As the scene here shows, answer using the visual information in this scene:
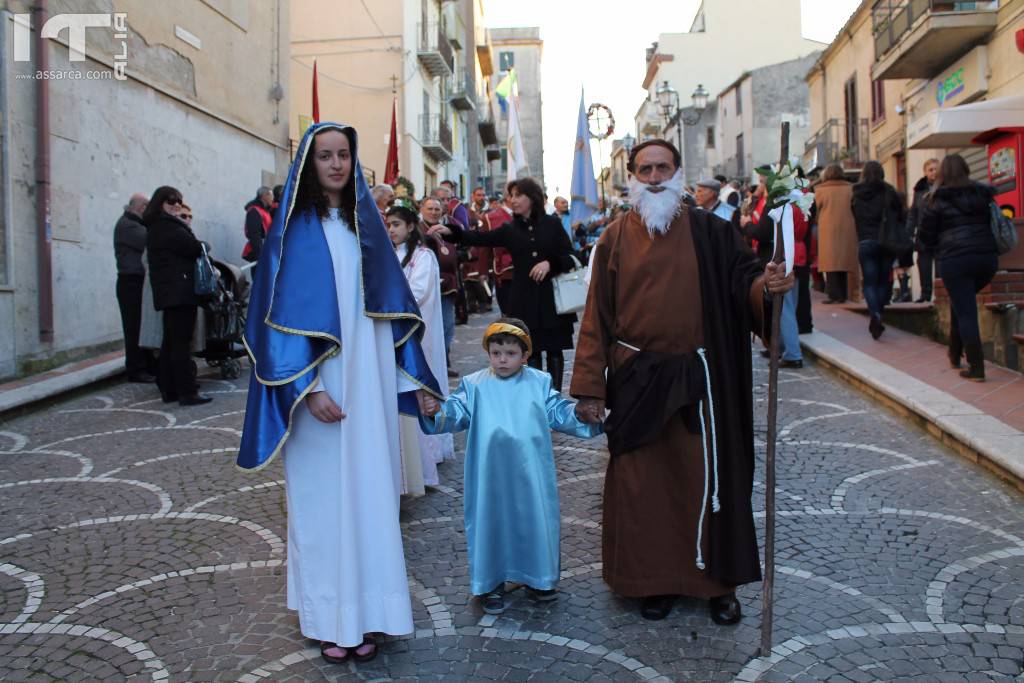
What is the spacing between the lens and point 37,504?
5363 mm

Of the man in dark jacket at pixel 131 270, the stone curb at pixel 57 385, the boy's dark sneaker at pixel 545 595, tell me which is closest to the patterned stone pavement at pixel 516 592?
the boy's dark sneaker at pixel 545 595

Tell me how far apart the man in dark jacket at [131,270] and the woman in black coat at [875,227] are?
8.08 meters

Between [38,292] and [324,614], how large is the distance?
27.2 feet

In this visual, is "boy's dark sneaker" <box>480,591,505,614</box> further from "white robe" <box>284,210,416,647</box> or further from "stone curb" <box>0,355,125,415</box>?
"stone curb" <box>0,355,125,415</box>

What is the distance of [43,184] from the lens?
10.0 m

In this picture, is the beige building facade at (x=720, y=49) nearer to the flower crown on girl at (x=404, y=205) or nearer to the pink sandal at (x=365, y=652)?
the flower crown on girl at (x=404, y=205)

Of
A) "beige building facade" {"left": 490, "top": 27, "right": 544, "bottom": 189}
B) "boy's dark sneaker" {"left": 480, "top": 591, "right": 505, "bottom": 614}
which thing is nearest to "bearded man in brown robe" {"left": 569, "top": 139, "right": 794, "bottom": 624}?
"boy's dark sneaker" {"left": 480, "top": 591, "right": 505, "bottom": 614}

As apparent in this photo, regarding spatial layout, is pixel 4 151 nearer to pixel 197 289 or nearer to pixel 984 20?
pixel 197 289

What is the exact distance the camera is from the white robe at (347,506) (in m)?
3.34

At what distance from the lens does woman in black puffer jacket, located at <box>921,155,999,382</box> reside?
7.65m

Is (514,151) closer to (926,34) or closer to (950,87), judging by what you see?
(926,34)

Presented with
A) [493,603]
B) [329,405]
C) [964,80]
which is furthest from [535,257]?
[964,80]

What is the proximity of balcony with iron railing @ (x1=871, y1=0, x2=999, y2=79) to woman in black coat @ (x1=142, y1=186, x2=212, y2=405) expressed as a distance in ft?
45.8

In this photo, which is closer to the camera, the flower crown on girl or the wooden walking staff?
the wooden walking staff
